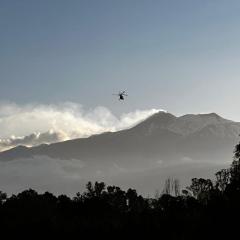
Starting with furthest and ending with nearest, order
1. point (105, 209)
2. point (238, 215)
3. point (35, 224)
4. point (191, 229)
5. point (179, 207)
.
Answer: point (105, 209) → point (179, 207) → point (35, 224) → point (191, 229) → point (238, 215)

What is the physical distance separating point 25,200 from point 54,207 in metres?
8.50

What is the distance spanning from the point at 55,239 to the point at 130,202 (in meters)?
96.3

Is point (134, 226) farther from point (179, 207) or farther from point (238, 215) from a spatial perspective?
point (179, 207)

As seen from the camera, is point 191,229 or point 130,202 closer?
point 191,229

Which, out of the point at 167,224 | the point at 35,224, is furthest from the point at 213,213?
the point at 35,224

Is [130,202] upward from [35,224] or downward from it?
upward

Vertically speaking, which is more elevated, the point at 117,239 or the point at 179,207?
the point at 179,207

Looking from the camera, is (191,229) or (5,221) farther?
(5,221)

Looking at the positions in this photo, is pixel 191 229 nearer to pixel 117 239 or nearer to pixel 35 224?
pixel 117 239

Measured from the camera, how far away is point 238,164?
360 ft

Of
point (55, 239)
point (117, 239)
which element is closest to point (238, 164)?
point (117, 239)

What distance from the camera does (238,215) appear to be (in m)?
79.3

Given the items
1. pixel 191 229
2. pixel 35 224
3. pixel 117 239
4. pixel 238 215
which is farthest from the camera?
pixel 35 224

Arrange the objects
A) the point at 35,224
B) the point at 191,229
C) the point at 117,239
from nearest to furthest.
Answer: the point at 191,229 < the point at 117,239 < the point at 35,224
